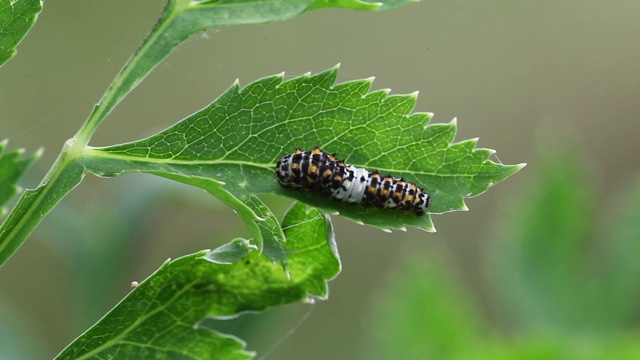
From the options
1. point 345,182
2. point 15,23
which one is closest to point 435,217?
point 345,182

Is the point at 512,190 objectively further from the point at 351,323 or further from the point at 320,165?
the point at 320,165

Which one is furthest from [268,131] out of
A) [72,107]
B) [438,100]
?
[438,100]

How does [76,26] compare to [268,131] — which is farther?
[76,26]

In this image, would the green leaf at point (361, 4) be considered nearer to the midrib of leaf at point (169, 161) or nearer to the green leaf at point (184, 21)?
the green leaf at point (184, 21)

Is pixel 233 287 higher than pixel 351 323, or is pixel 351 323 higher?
pixel 233 287

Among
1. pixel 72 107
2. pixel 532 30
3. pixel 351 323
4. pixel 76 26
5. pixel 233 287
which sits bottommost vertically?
pixel 351 323

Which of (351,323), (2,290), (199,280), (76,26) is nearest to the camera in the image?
(199,280)

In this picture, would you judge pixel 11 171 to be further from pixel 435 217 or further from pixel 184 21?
pixel 435 217

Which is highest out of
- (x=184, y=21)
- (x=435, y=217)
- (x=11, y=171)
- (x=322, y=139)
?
(x=184, y=21)

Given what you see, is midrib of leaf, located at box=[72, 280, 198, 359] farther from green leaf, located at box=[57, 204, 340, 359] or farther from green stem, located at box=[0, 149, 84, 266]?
green stem, located at box=[0, 149, 84, 266]
